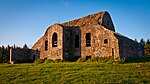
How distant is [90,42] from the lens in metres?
37.5

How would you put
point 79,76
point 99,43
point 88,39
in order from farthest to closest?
1. point 88,39
2. point 99,43
3. point 79,76

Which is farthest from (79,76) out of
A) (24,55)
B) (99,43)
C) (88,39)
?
(24,55)

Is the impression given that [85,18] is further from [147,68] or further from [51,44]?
[147,68]

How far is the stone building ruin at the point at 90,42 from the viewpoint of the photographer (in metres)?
34.6

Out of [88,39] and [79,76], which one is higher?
[88,39]

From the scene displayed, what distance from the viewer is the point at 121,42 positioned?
34500mm

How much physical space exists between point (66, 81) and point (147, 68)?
9.52 metres

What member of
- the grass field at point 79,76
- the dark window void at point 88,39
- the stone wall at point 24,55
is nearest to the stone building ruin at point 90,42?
the dark window void at point 88,39

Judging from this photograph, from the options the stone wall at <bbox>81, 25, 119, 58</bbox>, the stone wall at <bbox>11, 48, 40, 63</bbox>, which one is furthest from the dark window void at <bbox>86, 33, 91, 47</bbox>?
the stone wall at <bbox>11, 48, 40, 63</bbox>

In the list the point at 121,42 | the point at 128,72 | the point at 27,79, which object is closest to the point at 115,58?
the point at 121,42

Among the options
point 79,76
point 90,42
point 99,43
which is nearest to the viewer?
point 79,76

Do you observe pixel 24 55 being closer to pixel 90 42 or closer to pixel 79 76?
pixel 90 42

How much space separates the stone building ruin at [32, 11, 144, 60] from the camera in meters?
34.6

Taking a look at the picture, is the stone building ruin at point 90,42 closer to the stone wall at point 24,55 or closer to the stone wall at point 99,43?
Answer: the stone wall at point 99,43
